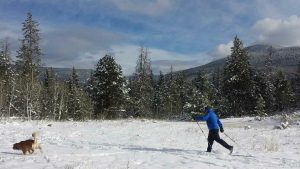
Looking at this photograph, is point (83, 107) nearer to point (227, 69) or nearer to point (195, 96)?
point (195, 96)

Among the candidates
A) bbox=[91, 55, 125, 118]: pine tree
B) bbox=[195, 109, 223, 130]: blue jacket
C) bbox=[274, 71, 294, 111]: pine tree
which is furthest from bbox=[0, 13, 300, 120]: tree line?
bbox=[195, 109, 223, 130]: blue jacket

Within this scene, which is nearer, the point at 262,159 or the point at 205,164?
the point at 205,164

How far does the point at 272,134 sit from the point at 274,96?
5836cm

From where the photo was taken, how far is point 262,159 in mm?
14477

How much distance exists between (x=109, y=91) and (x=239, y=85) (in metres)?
19.2

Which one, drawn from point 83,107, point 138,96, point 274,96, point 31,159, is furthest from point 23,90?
point 274,96

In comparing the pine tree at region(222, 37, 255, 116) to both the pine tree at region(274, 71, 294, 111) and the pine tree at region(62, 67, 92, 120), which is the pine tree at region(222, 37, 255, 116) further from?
the pine tree at region(274, 71, 294, 111)

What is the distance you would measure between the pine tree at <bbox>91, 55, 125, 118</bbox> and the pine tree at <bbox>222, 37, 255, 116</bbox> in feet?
51.8

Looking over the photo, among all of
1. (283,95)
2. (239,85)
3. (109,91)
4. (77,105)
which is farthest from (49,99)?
(283,95)

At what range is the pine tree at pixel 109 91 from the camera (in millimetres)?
53906

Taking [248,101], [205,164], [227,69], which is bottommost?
[205,164]

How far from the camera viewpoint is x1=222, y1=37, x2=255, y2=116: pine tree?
59.4 meters

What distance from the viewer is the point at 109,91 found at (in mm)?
54094

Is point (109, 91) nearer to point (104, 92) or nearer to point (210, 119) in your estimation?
point (104, 92)
